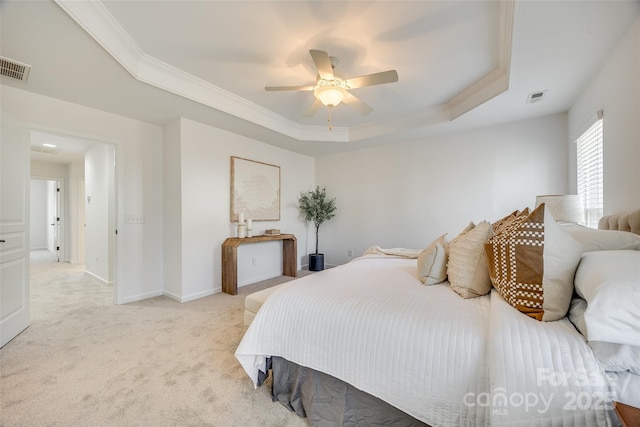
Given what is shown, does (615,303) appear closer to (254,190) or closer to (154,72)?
(154,72)

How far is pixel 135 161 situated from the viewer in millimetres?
3410

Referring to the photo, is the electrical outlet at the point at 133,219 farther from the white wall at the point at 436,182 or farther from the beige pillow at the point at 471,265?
the beige pillow at the point at 471,265

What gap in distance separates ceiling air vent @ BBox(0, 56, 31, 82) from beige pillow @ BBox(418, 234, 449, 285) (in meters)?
3.70

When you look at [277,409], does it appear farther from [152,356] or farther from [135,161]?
[135,161]

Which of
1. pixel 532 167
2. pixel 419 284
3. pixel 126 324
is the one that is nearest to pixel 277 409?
pixel 419 284

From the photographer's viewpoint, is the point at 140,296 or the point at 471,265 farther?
the point at 140,296

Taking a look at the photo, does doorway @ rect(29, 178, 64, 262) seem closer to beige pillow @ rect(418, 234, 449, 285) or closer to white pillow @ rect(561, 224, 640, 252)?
beige pillow @ rect(418, 234, 449, 285)

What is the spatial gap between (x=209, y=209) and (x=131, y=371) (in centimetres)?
221

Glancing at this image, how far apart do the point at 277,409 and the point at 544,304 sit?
1.48m

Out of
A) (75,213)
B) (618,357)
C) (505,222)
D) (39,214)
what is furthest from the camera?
(39,214)

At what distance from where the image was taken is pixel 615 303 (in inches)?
31.3

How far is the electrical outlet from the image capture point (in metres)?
3.33

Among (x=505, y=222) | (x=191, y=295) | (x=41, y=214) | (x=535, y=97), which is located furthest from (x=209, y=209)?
(x=41, y=214)

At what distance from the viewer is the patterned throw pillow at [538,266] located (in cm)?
101
